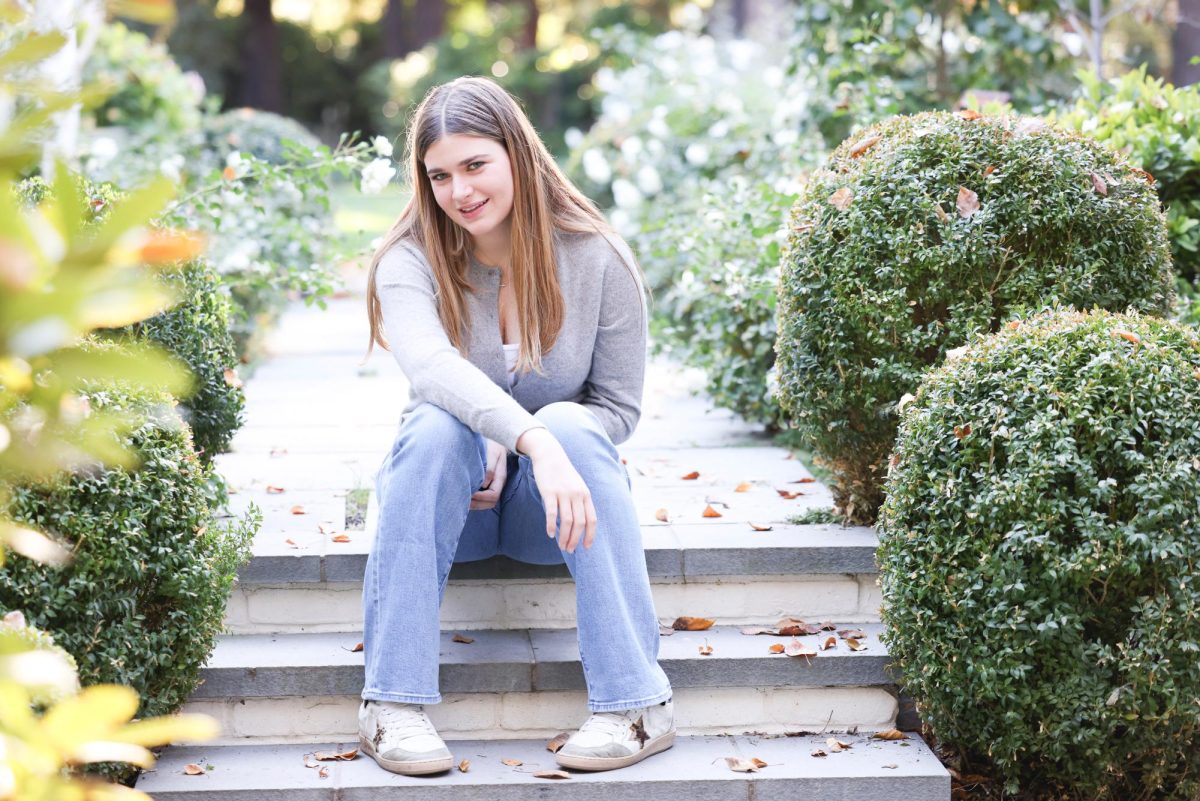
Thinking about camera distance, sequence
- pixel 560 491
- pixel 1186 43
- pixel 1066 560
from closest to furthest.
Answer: pixel 1066 560, pixel 560 491, pixel 1186 43

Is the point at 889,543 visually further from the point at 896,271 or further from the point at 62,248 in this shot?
the point at 62,248

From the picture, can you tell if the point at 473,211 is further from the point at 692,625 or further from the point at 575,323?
the point at 692,625

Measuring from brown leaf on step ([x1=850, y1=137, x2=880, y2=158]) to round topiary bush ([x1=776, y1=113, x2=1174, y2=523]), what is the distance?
95mm

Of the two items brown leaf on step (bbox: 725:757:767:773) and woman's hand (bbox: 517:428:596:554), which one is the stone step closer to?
brown leaf on step (bbox: 725:757:767:773)

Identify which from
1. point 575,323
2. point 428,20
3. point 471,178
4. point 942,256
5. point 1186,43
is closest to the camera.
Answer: point 471,178

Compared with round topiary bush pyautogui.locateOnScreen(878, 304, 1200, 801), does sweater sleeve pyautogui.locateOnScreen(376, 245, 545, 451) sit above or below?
above

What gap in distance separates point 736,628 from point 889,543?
25.5 inches

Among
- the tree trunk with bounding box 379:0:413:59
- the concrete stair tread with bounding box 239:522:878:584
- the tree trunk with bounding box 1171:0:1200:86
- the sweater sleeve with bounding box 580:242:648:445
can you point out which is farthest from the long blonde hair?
the tree trunk with bounding box 379:0:413:59

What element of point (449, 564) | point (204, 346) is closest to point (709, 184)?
point (204, 346)

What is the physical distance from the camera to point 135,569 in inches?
93.4

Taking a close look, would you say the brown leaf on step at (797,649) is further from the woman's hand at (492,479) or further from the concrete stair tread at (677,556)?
the woman's hand at (492,479)

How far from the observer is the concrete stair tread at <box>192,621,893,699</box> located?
2.83 m

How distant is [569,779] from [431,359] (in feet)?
3.02

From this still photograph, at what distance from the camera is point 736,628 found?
3123 mm
